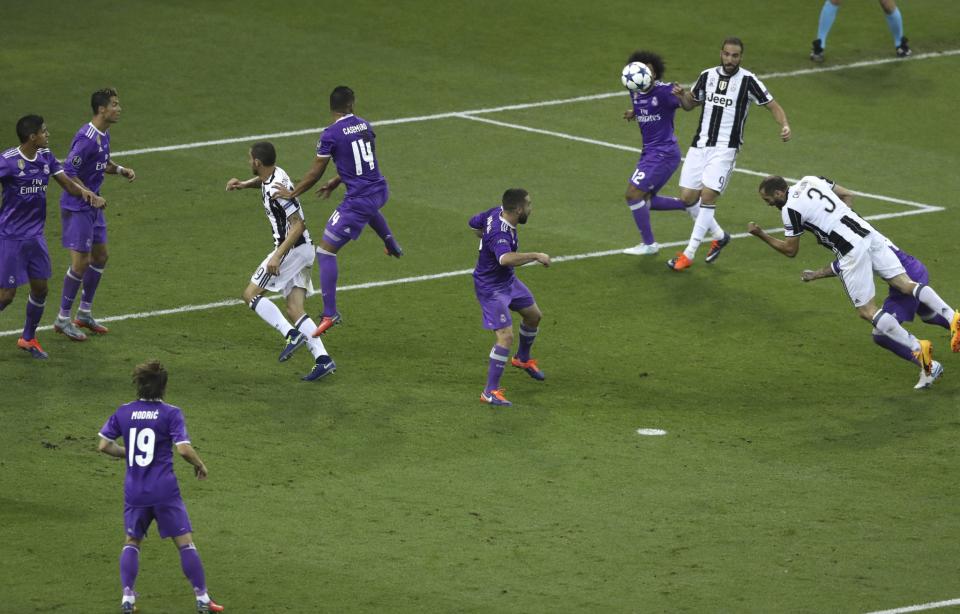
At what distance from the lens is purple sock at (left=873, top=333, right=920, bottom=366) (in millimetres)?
15953

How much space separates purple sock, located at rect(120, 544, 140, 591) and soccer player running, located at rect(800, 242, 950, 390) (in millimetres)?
7495

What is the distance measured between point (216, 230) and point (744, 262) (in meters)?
6.75

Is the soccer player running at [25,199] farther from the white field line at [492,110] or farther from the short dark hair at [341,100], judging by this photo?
the white field line at [492,110]

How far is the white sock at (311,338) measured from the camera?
16391 millimetres

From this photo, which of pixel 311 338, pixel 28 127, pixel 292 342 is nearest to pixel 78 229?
pixel 28 127

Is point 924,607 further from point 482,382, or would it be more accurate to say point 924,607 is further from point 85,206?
point 85,206

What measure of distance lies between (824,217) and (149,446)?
764cm

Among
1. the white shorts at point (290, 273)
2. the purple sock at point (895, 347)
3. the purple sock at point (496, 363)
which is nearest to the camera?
the purple sock at point (496, 363)

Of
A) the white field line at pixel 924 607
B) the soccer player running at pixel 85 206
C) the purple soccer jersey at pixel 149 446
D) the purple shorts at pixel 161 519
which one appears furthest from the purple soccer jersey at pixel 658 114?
the purple shorts at pixel 161 519

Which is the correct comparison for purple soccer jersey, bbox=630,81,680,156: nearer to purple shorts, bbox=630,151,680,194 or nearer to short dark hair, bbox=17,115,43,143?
purple shorts, bbox=630,151,680,194

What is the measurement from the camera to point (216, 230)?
21672 mm

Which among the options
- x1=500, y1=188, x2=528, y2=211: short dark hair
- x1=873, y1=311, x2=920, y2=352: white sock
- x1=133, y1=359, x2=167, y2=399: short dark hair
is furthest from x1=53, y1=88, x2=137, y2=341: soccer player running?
x1=873, y1=311, x2=920, y2=352: white sock

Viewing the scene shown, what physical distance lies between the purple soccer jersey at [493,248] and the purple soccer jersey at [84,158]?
4.06 meters

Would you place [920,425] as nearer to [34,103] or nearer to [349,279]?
[349,279]
